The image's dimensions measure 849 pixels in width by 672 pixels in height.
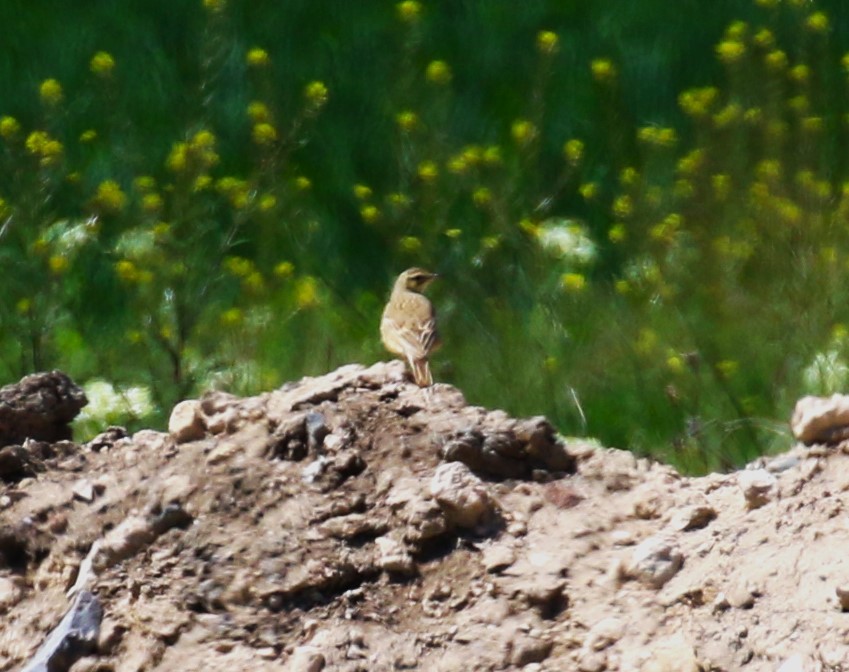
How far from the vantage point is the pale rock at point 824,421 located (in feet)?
12.0

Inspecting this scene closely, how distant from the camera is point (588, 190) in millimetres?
6270

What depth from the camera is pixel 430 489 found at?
3654 mm

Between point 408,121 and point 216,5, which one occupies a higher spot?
point 216,5

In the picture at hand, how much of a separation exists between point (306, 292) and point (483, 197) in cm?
68

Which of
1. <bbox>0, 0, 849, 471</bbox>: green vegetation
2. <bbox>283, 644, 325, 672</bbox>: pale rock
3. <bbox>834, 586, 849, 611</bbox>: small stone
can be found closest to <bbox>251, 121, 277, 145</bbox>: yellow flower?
<bbox>0, 0, 849, 471</bbox>: green vegetation

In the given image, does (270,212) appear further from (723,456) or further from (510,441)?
(510,441)

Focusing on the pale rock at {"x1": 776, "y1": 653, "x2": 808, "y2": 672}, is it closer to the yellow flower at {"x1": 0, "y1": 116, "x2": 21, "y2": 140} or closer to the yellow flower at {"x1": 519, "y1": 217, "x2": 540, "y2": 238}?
the yellow flower at {"x1": 519, "y1": 217, "x2": 540, "y2": 238}

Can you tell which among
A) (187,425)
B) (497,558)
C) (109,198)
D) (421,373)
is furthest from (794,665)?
(109,198)

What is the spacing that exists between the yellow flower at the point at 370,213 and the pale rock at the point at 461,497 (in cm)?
274

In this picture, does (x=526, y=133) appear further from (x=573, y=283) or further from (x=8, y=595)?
(x=8, y=595)

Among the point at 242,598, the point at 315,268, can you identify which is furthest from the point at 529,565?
the point at 315,268

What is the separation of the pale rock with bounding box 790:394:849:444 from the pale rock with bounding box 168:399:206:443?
4.03 ft

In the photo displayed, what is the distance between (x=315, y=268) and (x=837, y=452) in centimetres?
306

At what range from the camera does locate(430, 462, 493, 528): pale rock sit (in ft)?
11.8
